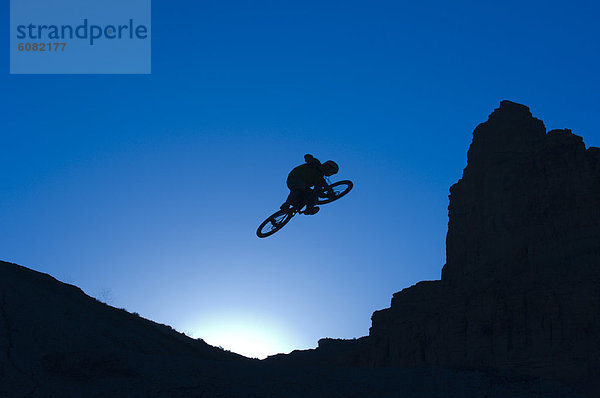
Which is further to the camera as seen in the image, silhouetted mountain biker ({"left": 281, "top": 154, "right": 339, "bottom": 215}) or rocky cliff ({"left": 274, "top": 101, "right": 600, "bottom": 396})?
rocky cliff ({"left": 274, "top": 101, "right": 600, "bottom": 396})

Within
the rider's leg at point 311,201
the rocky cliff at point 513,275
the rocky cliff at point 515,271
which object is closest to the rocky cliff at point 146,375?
the rider's leg at point 311,201

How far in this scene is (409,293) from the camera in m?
62.3

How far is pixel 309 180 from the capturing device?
2120 cm

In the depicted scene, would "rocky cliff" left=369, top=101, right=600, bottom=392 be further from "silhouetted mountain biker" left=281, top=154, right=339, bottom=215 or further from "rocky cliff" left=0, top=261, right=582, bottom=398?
"silhouetted mountain biker" left=281, top=154, right=339, bottom=215

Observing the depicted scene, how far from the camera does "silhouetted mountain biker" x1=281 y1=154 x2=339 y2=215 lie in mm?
21109

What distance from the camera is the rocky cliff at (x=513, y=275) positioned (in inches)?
1881

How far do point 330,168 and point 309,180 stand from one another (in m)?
0.76

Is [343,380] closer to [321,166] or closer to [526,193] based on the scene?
[321,166]

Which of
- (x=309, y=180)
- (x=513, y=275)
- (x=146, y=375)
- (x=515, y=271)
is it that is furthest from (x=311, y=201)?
(x=515, y=271)

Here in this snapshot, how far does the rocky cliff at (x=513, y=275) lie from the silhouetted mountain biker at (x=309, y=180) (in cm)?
2369

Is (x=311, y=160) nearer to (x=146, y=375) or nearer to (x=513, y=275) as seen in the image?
(x=146, y=375)

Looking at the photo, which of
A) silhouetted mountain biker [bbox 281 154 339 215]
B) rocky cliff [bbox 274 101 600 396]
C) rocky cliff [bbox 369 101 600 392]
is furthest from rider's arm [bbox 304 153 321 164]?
rocky cliff [bbox 369 101 600 392]

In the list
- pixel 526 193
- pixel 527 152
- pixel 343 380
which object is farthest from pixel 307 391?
pixel 527 152

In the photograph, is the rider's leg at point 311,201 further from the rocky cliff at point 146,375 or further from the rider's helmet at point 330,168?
the rocky cliff at point 146,375
